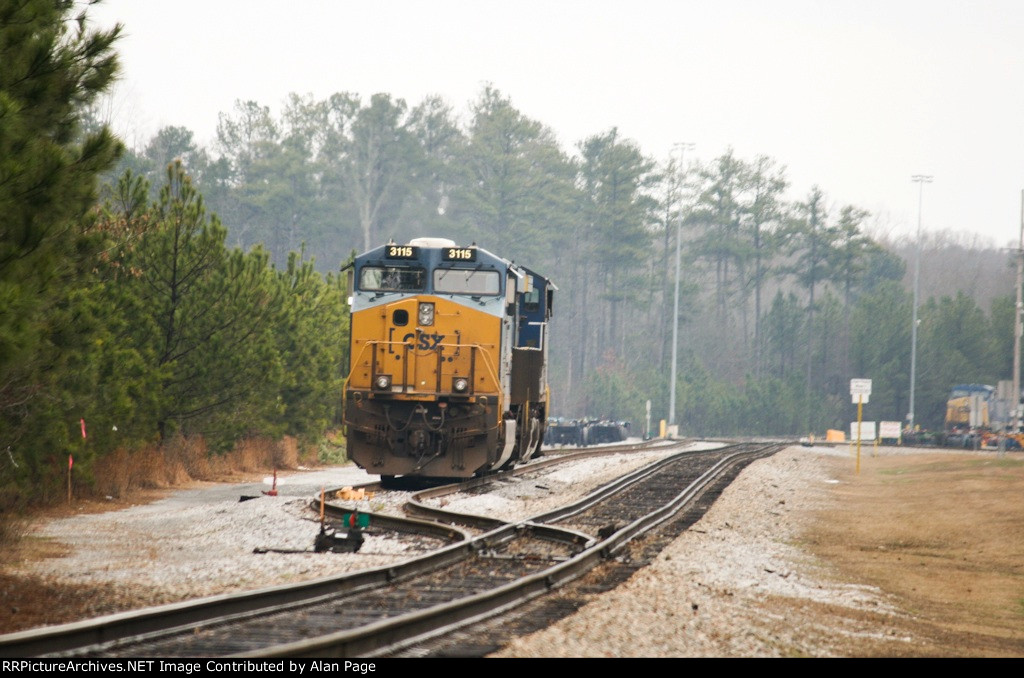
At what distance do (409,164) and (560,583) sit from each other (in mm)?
68853

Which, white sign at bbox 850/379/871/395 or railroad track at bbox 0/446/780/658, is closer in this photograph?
railroad track at bbox 0/446/780/658

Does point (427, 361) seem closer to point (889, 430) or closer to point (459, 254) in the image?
point (459, 254)

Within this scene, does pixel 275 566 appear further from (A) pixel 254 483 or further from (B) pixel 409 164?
(B) pixel 409 164

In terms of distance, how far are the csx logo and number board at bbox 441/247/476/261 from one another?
1441 millimetres

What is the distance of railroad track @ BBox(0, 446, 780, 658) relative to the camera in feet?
24.5

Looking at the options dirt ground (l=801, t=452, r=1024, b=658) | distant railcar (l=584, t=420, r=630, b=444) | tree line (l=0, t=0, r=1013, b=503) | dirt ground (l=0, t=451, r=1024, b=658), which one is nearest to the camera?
dirt ground (l=0, t=451, r=1024, b=658)

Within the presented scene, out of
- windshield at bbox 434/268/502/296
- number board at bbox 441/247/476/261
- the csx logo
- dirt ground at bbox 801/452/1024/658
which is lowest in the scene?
dirt ground at bbox 801/452/1024/658

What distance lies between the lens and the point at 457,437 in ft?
69.1

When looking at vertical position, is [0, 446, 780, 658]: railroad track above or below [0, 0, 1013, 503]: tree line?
below

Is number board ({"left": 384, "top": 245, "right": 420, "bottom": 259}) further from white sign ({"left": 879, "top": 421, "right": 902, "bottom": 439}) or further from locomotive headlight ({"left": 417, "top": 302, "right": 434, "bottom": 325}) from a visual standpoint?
white sign ({"left": 879, "top": 421, "right": 902, "bottom": 439})

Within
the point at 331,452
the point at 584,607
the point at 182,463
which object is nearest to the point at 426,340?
the point at 182,463

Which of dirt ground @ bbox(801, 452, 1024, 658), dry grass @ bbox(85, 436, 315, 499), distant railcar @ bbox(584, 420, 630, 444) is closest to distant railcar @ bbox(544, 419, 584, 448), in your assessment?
distant railcar @ bbox(584, 420, 630, 444)

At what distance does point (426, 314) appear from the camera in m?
21.0
